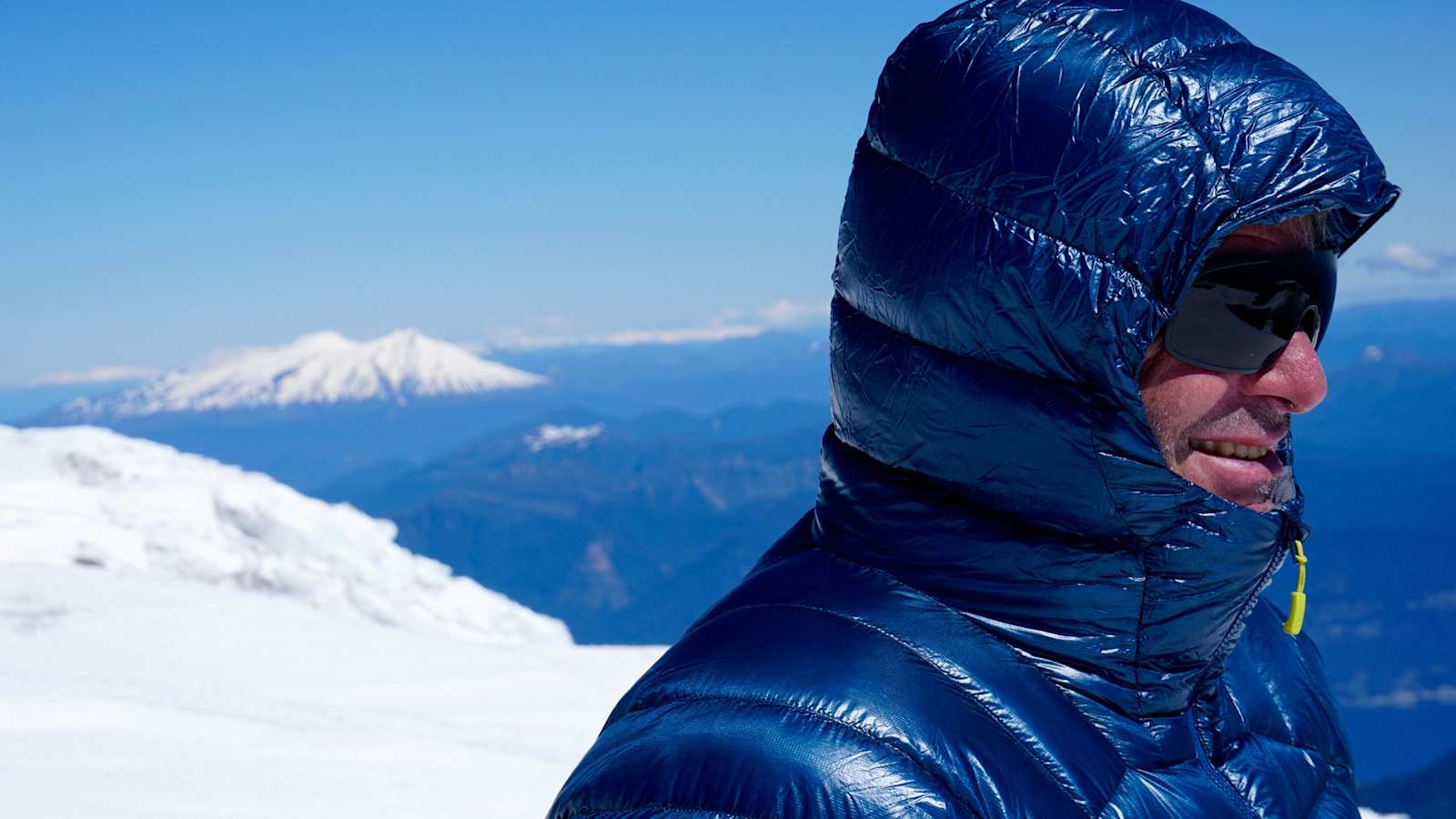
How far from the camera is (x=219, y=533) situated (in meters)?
13.6

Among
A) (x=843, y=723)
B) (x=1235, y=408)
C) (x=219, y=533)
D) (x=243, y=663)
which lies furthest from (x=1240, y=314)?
(x=219, y=533)

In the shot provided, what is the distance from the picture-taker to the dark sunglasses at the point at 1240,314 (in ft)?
6.10

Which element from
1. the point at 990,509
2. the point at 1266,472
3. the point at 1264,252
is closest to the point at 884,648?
the point at 990,509

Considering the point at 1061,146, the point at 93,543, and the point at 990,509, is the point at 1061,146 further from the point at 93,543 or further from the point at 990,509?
the point at 93,543

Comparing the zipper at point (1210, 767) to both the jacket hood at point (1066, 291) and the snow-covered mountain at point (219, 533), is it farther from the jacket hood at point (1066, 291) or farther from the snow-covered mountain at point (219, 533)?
the snow-covered mountain at point (219, 533)

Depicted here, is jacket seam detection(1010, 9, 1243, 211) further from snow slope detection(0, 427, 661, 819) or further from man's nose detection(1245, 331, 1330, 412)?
snow slope detection(0, 427, 661, 819)

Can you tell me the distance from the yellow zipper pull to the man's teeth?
6.9 inches

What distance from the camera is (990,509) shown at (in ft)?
6.10

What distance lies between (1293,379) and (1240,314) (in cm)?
Result: 18

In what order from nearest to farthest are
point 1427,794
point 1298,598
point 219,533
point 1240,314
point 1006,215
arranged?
1. point 1006,215
2. point 1240,314
3. point 1298,598
4. point 219,533
5. point 1427,794

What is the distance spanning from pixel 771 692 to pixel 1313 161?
115 cm

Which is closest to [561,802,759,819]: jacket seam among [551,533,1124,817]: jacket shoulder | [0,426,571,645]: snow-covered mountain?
[551,533,1124,817]: jacket shoulder

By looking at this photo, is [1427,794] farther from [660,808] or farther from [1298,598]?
[660,808]

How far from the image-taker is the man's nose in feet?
6.34
